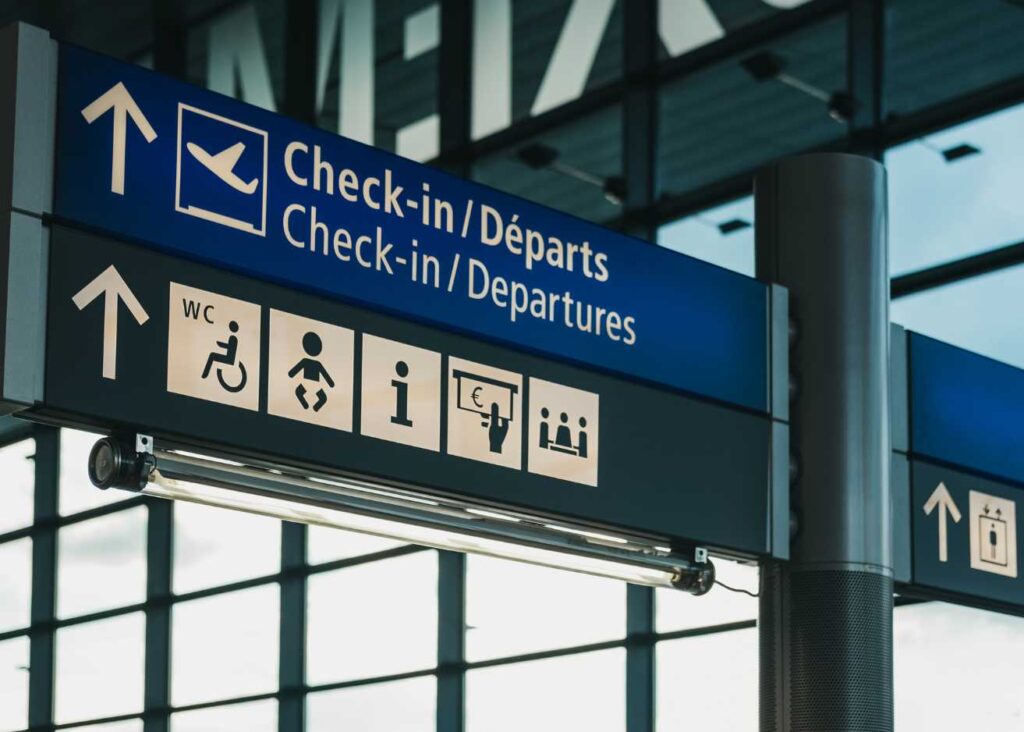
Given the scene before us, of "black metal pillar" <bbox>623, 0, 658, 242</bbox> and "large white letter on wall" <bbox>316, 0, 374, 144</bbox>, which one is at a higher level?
"large white letter on wall" <bbox>316, 0, 374, 144</bbox>

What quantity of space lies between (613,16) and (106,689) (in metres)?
8.26

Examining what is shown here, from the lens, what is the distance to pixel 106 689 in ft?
54.2

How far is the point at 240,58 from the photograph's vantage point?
15.1 metres

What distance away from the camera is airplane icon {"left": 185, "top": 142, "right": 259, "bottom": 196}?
324 cm

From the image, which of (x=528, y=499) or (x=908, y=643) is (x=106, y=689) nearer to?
(x=908, y=643)

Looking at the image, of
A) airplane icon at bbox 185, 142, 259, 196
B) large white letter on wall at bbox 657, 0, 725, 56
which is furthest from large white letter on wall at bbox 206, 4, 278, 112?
airplane icon at bbox 185, 142, 259, 196

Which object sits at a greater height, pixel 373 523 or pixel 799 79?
pixel 799 79

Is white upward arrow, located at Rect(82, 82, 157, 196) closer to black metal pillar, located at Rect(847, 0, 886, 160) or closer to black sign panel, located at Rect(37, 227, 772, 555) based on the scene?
black sign panel, located at Rect(37, 227, 772, 555)

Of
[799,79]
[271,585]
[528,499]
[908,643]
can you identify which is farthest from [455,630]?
[528,499]

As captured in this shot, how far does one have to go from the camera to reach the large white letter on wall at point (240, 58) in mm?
14914

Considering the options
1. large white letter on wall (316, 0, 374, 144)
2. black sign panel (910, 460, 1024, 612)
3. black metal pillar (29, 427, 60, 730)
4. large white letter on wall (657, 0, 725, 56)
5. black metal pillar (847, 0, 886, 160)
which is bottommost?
black sign panel (910, 460, 1024, 612)

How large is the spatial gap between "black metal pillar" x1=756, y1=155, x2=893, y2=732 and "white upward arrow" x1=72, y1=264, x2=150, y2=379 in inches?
73.0

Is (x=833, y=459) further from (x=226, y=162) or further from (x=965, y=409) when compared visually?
(x=226, y=162)

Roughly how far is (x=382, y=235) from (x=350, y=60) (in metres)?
10.9
